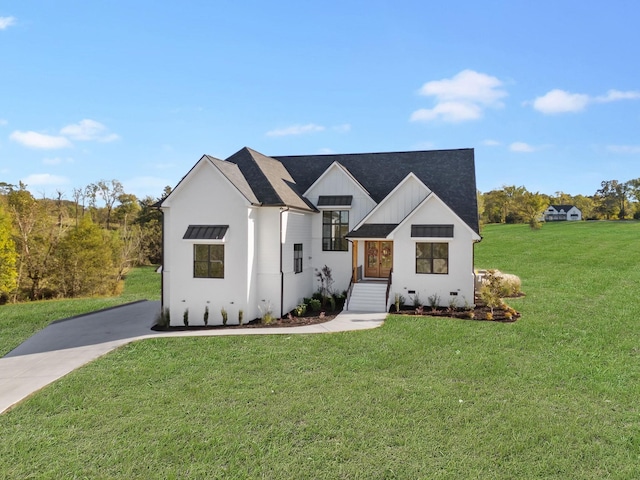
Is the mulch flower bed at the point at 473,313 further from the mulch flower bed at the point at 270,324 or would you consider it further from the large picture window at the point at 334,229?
the large picture window at the point at 334,229

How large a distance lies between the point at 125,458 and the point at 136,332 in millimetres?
9741

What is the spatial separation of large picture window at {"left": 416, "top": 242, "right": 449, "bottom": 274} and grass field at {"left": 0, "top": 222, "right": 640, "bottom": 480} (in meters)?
4.19

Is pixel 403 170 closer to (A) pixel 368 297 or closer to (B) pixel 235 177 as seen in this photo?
(A) pixel 368 297

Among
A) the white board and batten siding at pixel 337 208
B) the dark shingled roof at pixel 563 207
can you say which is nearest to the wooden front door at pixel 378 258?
the white board and batten siding at pixel 337 208

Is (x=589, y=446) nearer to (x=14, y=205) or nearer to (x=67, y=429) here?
(x=67, y=429)

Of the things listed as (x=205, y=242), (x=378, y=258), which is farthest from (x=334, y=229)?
(x=205, y=242)

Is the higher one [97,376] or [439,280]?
[439,280]

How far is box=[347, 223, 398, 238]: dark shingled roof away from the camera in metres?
19.0

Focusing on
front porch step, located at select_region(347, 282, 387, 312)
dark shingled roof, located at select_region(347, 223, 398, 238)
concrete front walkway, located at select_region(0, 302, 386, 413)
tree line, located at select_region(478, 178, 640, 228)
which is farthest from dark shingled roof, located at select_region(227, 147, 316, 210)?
tree line, located at select_region(478, 178, 640, 228)

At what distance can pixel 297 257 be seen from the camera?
18.9 meters

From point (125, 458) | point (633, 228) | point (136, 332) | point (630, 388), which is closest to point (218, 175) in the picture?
point (136, 332)

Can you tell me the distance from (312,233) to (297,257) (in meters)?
2.32

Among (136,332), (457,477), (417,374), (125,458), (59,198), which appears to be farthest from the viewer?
(59,198)

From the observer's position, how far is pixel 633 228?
5962 centimetres
